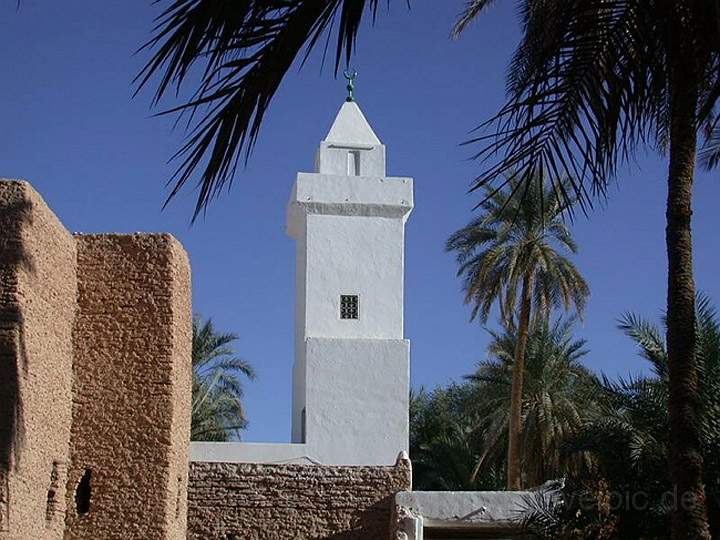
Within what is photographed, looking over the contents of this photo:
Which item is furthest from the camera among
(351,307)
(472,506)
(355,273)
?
(355,273)

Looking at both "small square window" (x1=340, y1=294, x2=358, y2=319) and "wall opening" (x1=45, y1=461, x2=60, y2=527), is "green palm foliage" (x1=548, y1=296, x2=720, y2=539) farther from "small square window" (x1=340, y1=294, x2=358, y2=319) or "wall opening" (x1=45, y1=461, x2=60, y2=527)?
"small square window" (x1=340, y1=294, x2=358, y2=319)

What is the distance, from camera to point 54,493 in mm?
14875

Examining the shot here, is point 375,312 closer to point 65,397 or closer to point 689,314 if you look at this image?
point 65,397

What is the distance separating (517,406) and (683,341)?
62.9 ft

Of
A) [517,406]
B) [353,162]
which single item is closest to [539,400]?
[517,406]

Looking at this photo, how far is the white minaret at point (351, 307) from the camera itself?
27.3 meters

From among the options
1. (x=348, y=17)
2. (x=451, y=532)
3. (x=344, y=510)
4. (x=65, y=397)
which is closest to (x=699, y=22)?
(x=348, y=17)

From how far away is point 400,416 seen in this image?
90.1 ft

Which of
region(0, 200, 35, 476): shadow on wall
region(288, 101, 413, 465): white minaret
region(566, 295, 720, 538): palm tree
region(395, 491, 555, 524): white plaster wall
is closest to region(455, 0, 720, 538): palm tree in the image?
region(566, 295, 720, 538): palm tree

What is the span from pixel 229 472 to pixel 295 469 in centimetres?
101

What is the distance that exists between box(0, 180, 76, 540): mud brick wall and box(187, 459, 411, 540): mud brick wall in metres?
4.61

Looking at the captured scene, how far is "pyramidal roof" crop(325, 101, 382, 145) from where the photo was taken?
29.7 m

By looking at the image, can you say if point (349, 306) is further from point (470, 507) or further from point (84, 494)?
point (84, 494)

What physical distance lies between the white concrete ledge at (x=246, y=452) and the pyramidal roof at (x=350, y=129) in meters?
7.56
